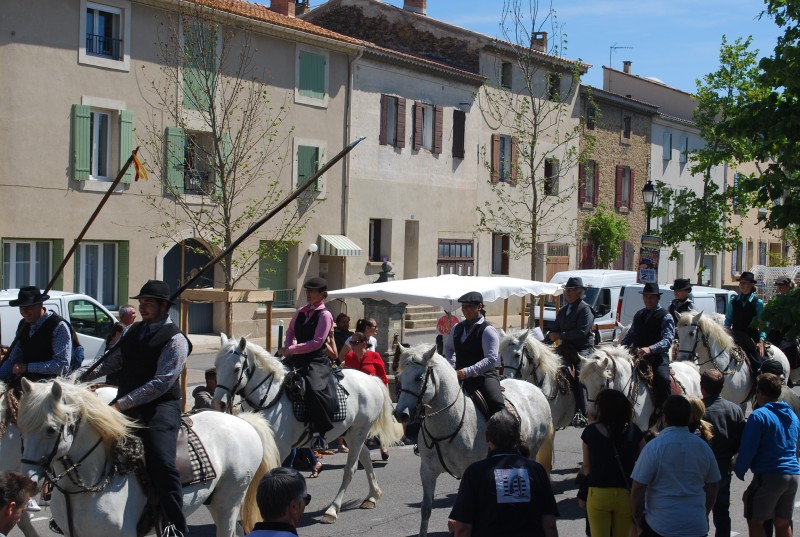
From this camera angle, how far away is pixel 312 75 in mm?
29516

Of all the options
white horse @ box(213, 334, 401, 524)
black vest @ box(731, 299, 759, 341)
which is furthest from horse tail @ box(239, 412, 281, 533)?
black vest @ box(731, 299, 759, 341)

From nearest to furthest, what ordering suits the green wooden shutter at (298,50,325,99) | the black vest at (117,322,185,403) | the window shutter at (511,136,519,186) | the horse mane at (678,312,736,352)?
1. the black vest at (117,322,185,403)
2. the horse mane at (678,312,736,352)
3. the green wooden shutter at (298,50,325,99)
4. the window shutter at (511,136,519,186)

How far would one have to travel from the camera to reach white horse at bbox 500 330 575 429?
39.8 ft

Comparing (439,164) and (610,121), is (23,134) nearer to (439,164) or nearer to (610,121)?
(439,164)

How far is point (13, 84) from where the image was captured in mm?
22125

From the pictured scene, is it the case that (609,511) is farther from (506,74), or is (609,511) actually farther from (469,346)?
(506,74)

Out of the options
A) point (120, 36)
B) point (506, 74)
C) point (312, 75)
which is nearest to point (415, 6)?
point (506, 74)

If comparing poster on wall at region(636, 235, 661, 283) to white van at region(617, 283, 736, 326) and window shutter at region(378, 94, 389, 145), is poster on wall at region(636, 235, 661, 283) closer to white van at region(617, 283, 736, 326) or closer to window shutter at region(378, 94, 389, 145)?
white van at region(617, 283, 736, 326)

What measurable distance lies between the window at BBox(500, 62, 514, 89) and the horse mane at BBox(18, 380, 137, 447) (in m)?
32.4

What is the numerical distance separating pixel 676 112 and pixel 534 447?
149 ft

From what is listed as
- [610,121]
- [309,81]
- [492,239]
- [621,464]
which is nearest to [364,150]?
[309,81]

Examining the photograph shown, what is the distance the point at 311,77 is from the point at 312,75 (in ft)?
0.24

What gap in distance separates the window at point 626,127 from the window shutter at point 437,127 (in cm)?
1410

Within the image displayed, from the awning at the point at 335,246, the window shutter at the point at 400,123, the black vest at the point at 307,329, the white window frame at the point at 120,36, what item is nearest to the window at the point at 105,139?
the white window frame at the point at 120,36
